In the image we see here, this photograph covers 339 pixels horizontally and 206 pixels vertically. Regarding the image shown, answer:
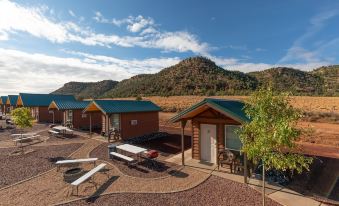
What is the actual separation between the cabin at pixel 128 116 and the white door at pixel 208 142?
937 centimetres

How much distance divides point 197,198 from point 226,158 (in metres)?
4.31

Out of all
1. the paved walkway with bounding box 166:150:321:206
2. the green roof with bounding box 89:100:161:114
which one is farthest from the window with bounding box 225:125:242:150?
the green roof with bounding box 89:100:161:114

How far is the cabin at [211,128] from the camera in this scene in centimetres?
1235

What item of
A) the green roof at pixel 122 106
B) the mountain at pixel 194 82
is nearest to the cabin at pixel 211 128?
the green roof at pixel 122 106

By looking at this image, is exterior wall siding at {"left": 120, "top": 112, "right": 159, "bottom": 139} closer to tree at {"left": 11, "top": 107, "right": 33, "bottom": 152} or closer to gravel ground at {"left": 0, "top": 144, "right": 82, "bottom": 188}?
gravel ground at {"left": 0, "top": 144, "right": 82, "bottom": 188}

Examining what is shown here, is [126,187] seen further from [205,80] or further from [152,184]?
[205,80]

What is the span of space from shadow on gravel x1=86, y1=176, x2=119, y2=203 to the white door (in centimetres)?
560

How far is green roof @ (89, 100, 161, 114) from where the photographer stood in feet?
66.5

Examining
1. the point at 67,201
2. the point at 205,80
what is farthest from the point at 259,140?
the point at 205,80

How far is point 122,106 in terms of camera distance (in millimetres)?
21828

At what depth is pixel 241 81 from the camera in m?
90.9

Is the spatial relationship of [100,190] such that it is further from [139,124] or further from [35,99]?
[35,99]

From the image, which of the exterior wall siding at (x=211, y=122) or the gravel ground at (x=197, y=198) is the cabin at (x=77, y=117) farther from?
the gravel ground at (x=197, y=198)

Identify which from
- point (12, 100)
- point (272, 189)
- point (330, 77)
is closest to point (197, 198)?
point (272, 189)
